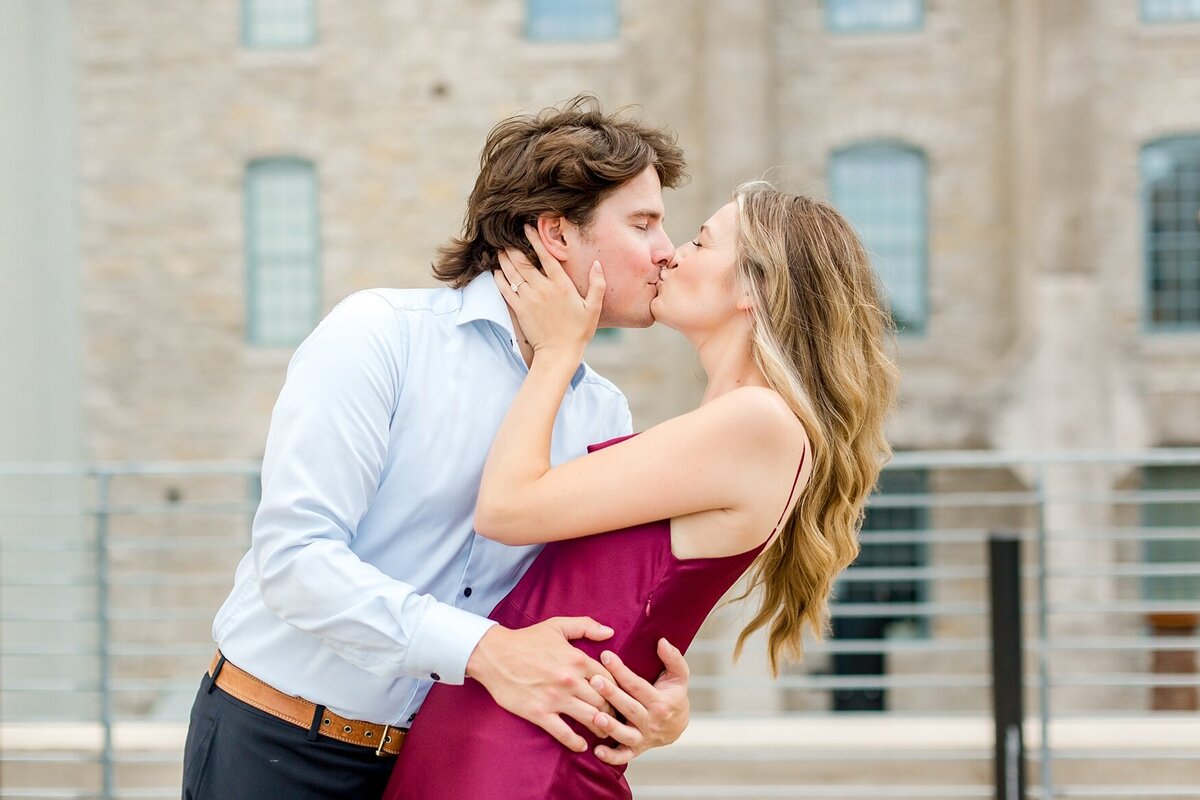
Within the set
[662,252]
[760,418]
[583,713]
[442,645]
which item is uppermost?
[662,252]

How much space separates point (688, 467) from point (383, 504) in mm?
511

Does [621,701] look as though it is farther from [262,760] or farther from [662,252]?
[662,252]

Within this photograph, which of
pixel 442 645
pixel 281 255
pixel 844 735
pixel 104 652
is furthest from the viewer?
pixel 281 255

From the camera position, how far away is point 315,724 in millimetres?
2020

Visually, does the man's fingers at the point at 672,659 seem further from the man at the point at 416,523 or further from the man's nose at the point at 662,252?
the man's nose at the point at 662,252

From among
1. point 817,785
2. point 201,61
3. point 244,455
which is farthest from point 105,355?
point 817,785

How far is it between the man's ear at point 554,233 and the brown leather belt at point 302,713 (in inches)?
34.2

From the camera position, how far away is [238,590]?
2.15 metres

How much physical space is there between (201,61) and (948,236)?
8299mm

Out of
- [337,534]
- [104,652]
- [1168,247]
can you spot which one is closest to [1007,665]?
[337,534]

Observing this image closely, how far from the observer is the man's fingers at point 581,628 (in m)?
1.89

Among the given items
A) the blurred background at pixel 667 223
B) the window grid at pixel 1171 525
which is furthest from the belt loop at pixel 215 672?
the window grid at pixel 1171 525

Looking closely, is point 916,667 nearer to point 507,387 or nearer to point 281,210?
point 281,210

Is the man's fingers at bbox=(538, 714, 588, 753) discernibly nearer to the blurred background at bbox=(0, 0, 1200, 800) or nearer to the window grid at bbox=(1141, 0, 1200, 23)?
the blurred background at bbox=(0, 0, 1200, 800)
